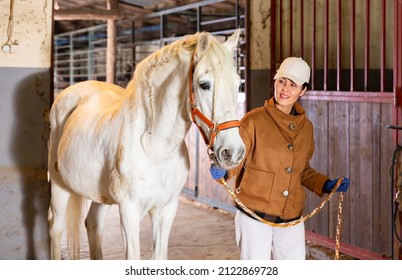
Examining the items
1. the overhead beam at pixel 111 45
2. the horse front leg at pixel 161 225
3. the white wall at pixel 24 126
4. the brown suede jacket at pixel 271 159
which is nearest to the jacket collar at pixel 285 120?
the brown suede jacket at pixel 271 159

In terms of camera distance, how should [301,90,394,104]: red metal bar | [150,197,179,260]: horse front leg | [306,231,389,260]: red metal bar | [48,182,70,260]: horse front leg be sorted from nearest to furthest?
[150,197,179,260]: horse front leg, [48,182,70,260]: horse front leg, [301,90,394,104]: red metal bar, [306,231,389,260]: red metal bar

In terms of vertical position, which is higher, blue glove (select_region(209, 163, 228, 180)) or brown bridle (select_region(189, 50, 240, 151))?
brown bridle (select_region(189, 50, 240, 151))

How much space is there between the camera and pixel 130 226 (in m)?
2.87

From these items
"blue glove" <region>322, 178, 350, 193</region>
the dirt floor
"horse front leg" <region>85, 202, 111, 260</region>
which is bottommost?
the dirt floor

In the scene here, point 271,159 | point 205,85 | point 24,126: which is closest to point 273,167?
point 271,159

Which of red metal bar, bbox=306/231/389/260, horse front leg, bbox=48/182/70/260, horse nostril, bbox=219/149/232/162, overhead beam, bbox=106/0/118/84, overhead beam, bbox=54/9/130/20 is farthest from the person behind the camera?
overhead beam, bbox=106/0/118/84

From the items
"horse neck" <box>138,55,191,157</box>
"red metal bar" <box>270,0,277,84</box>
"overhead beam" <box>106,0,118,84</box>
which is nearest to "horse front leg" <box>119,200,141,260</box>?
"horse neck" <box>138,55,191,157</box>

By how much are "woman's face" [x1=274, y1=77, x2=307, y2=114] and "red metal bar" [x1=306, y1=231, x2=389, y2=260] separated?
166cm

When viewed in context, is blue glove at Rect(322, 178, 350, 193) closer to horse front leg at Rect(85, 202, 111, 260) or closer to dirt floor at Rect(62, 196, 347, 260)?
horse front leg at Rect(85, 202, 111, 260)

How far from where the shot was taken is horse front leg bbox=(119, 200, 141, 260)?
2863mm

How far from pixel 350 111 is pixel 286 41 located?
864 mm

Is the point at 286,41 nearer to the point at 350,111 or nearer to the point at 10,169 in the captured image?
the point at 350,111

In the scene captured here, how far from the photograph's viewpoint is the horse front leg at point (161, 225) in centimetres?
302

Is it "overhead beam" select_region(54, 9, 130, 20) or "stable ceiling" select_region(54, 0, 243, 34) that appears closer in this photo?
"stable ceiling" select_region(54, 0, 243, 34)
